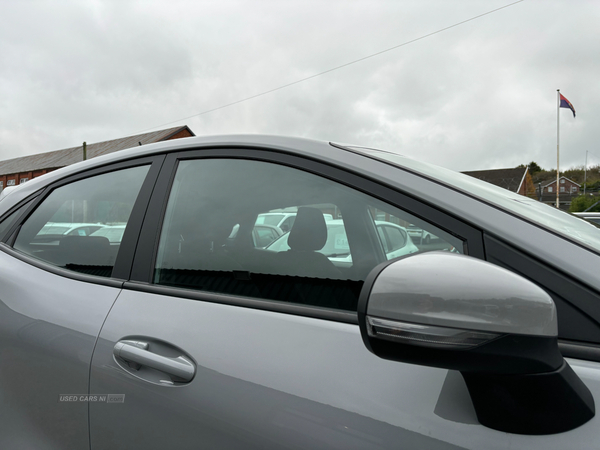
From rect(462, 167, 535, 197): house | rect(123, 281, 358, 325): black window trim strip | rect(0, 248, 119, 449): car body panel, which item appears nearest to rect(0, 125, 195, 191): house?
rect(462, 167, 535, 197): house

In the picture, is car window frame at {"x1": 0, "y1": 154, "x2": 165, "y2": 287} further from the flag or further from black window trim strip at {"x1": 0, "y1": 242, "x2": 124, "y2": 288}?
the flag

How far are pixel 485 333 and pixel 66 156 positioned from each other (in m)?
58.3

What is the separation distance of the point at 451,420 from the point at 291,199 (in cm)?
73

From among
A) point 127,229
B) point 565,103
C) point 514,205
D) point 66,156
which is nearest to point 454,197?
point 514,205

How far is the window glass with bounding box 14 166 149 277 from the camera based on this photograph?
142 centimetres

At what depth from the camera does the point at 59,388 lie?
1179 millimetres

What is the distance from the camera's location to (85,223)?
1.65 meters

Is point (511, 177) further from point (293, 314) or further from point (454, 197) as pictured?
point (293, 314)

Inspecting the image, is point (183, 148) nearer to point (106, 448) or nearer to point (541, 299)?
point (106, 448)

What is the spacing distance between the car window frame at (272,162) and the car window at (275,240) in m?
0.02

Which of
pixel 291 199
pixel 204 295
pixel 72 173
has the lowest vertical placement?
pixel 204 295

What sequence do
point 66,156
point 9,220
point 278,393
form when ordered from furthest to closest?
point 66,156, point 9,220, point 278,393

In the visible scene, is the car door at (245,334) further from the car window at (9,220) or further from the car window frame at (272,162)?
the car window at (9,220)

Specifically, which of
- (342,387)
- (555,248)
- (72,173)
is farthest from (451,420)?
(72,173)
